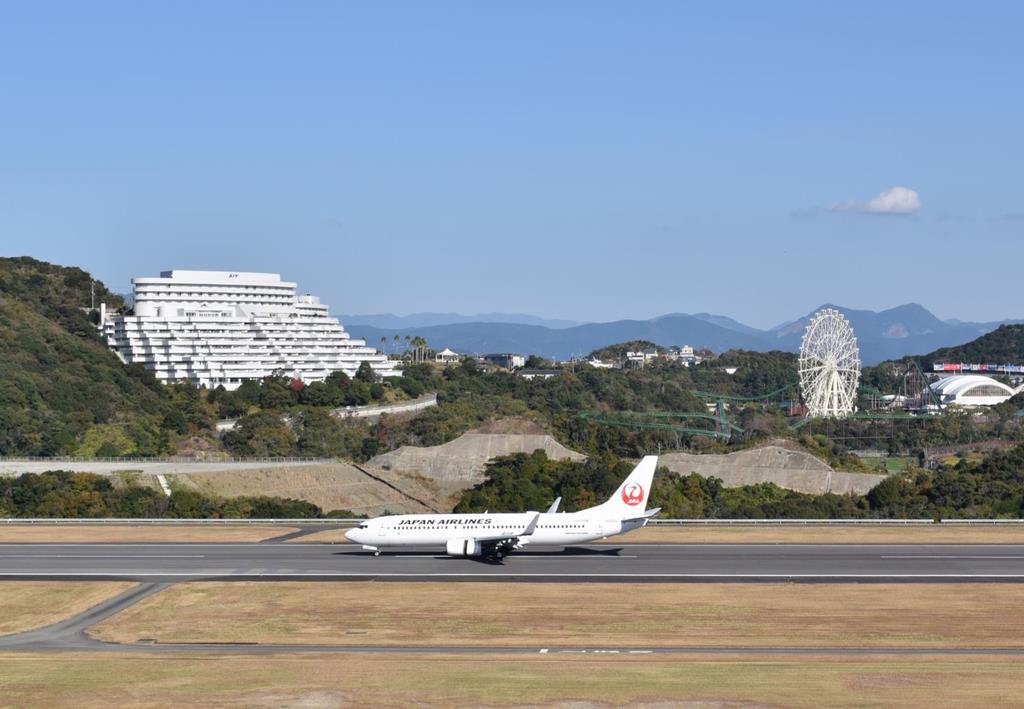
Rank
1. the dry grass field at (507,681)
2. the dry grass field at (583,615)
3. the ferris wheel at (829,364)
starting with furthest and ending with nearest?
1. the ferris wheel at (829,364)
2. the dry grass field at (583,615)
3. the dry grass field at (507,681)

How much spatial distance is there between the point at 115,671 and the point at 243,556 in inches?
1030

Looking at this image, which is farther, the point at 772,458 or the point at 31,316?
the point at 31,316

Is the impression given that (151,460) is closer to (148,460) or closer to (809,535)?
(148,460)

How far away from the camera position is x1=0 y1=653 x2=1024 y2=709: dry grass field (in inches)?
1519

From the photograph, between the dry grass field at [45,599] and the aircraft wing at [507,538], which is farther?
the aircraft wing at [507,538]

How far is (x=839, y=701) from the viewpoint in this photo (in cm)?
3831

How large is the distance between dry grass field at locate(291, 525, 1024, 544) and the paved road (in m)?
1.82

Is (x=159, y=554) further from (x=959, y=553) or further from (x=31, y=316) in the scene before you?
(x=31, y=316)

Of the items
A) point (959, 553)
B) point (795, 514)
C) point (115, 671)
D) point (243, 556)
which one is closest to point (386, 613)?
point (115, 671)

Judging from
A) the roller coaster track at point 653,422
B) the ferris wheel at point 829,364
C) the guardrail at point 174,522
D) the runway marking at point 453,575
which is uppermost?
the ferris wheel at point 829,364

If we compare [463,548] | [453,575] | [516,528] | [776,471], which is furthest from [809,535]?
[776,471]

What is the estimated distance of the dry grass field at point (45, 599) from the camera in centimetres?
5222

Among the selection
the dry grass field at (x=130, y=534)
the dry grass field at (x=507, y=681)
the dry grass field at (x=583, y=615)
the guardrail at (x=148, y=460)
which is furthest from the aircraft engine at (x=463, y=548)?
the guardrail at (x=148, y=460)

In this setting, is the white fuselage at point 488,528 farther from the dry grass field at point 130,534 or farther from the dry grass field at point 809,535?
the dry grass field at point 130,534
